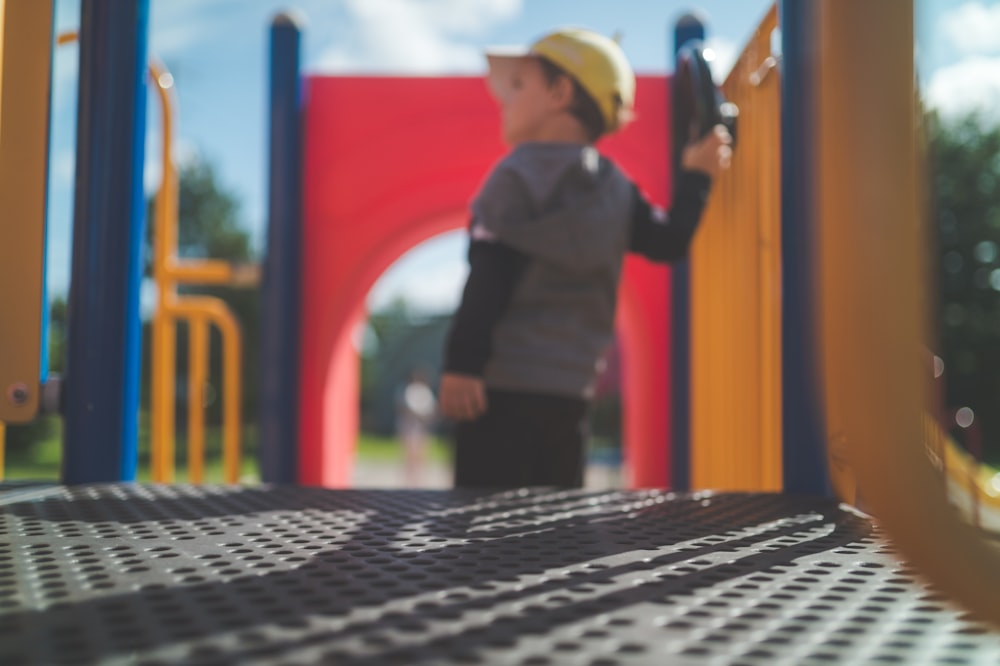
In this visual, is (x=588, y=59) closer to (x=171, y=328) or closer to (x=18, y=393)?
(x=18, y=393)

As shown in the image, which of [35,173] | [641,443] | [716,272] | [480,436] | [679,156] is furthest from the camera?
[641,443]

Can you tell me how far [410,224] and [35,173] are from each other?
164 centimetres

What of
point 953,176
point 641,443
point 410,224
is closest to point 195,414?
point 410,224

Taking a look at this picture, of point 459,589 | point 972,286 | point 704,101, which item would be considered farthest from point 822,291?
point 972,286

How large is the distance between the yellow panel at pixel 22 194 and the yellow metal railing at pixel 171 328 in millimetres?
1273

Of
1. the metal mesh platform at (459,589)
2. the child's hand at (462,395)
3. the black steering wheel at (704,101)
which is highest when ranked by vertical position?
the black steering wheel at (704,101)

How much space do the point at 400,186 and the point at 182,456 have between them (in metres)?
12.9

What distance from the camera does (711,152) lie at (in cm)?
171

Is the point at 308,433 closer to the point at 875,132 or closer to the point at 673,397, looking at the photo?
the point at 673,397

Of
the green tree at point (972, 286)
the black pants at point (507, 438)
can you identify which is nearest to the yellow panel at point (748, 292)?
the black pants at point (507, 438)

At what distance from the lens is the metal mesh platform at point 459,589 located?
0.51m

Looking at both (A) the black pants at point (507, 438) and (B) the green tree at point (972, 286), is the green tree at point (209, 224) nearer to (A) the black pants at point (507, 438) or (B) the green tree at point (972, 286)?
(B) the green tree at point (972, 286)

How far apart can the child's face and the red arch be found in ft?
3.29

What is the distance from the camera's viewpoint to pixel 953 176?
12758 mm
